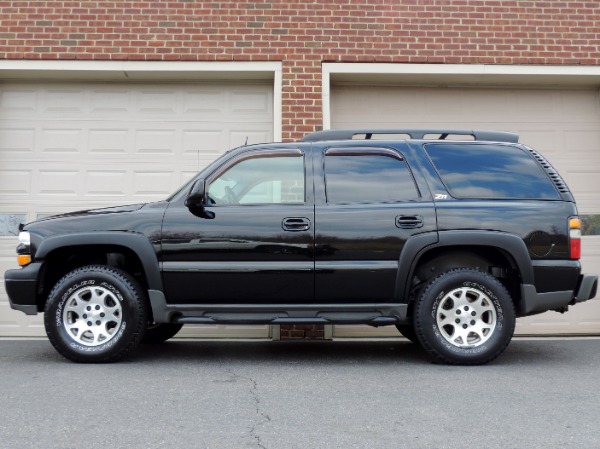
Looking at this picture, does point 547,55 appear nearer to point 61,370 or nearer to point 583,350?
point 583,350

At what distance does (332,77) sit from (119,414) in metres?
5.76

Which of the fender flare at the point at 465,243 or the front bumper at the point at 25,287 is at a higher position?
the fender flare at the point at 465,243

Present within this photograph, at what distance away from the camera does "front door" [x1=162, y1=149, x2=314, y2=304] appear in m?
5.14

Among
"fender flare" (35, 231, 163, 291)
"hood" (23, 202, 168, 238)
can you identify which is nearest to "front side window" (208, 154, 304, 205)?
"hood" (23, 202, 168, 238)

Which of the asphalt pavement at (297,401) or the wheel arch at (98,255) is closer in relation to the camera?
the asphalt pavement at (297,401)

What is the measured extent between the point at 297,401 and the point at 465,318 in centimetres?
188

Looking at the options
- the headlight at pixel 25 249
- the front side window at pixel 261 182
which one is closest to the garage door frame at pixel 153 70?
the front side window at pixel 261 182

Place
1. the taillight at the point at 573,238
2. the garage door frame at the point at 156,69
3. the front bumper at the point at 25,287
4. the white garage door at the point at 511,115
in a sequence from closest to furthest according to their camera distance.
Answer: the taillight at the point at 573,238 → the front bumper at the point at 25,287 → the garage door frame at the point at 156,69 → the white garage door at the point at 511,115

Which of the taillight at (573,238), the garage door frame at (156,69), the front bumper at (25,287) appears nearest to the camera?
the taillight at (573,238)

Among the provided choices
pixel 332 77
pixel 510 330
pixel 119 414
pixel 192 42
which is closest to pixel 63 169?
pixel 192 42

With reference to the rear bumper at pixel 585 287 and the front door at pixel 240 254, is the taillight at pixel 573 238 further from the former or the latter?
the front door at pixel 240 254

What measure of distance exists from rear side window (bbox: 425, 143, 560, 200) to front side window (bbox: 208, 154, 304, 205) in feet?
4.06

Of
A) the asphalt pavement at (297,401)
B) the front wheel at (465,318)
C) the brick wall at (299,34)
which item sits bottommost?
the asphalt pavement at (297,401)

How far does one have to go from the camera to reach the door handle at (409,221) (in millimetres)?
5168
